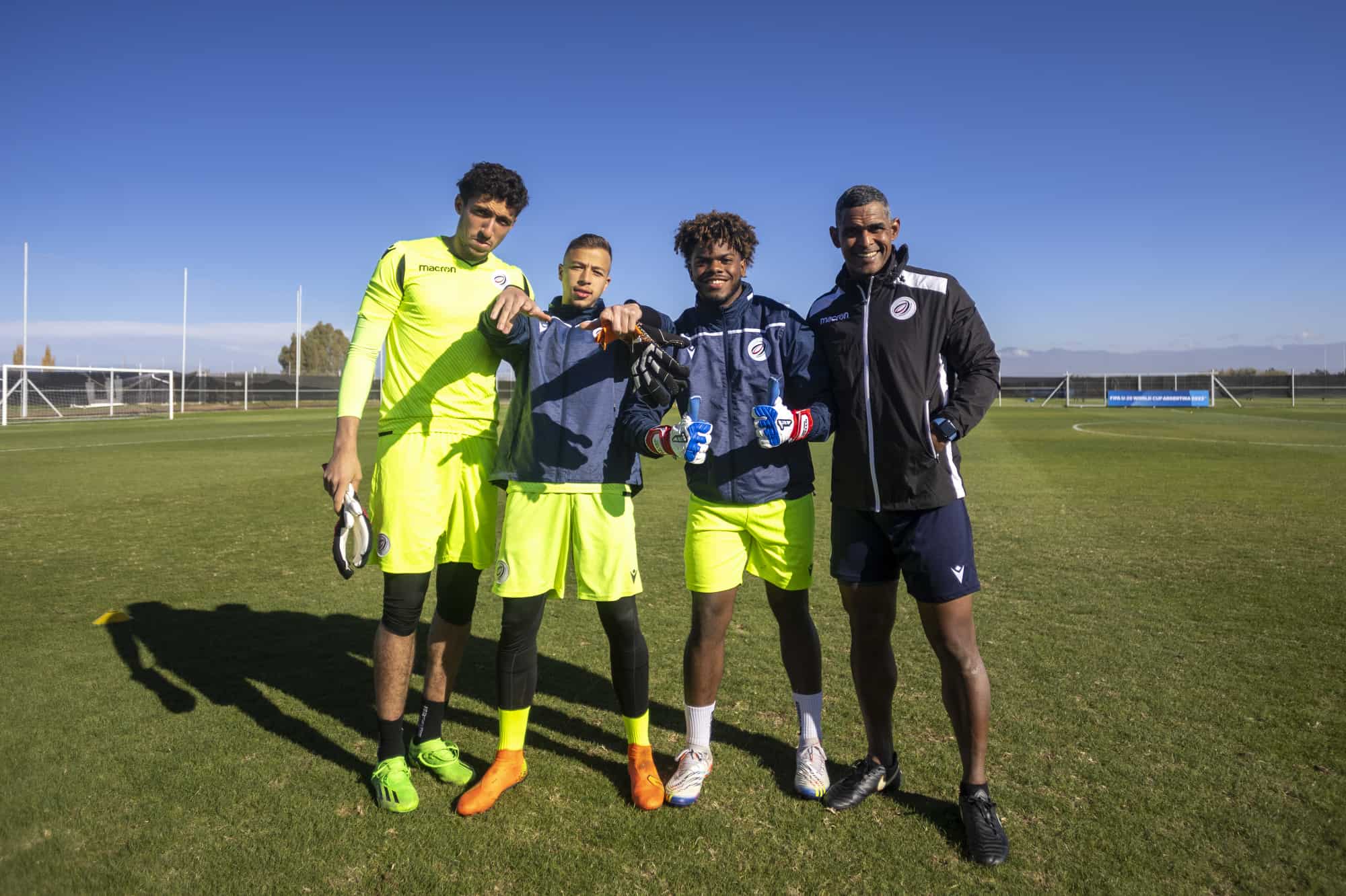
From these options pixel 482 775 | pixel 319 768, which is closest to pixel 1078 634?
pixel 482 775

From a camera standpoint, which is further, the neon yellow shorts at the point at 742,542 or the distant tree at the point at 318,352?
the distant tree at the point at 318,352

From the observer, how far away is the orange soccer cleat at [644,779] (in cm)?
310

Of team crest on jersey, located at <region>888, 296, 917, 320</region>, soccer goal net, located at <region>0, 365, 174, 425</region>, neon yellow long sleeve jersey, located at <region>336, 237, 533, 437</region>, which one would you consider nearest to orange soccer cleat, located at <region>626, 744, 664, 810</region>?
neon yellow long sleeve jersey, located at <region>336, 237, 533, 437</region>

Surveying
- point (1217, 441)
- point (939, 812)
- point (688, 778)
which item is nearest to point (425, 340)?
point (688, 778)

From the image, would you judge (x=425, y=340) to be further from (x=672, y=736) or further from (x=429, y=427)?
(x=672, y=736)

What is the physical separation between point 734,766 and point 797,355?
1.66m

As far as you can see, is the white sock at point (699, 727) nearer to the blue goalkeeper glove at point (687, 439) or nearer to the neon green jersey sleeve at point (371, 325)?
the blue goalkeeper glove at point (687, 439)

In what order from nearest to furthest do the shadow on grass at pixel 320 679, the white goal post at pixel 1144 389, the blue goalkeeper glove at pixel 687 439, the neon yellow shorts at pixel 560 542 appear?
the blue goalkeeper glove at pixel 687 439 → the neon yellow shorts at pixel 560 542 → the shadow on grass at pixel 320 679 → the white goal post at pixel 1144 389

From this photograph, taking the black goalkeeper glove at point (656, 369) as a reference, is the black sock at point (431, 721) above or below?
below

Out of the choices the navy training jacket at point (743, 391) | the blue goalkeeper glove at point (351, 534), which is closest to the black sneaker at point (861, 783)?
the navy training jacket at point (743, 391)

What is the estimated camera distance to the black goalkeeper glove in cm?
300

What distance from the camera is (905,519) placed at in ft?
10.0

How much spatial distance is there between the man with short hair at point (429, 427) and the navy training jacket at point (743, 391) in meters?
0.67

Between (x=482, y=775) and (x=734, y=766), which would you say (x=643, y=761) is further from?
(x=482, y=775)
